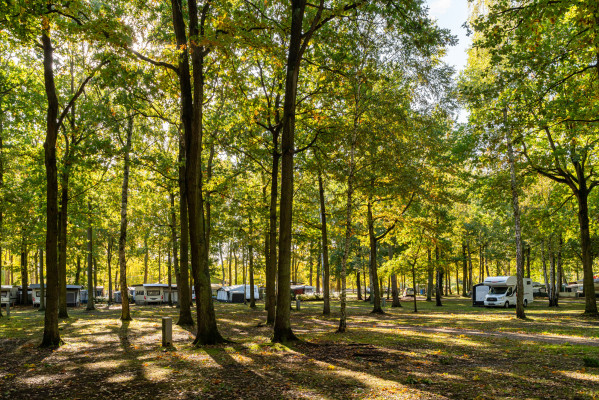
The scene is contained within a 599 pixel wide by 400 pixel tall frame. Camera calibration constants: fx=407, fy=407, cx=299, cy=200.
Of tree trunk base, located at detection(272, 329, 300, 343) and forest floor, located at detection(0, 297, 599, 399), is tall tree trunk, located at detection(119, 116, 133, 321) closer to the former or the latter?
forest floor, located at detection(0, 297, 599, 399)

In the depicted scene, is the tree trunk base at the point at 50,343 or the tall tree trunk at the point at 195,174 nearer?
the tall tree trunk at the point at 195,174

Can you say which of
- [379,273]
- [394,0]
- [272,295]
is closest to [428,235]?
[379,273]

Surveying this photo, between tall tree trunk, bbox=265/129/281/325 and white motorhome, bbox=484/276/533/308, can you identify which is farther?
white motorhome, bbox=484/276/533/308

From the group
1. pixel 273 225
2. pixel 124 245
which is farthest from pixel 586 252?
pixel 124 245

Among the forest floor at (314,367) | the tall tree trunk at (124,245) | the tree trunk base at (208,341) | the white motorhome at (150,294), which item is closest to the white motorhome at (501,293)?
the forest floor at (314,367)

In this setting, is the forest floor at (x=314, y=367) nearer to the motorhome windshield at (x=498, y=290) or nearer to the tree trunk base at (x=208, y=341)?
the tree trunk base at (x=208, y=341)

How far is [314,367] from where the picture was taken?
7.78 m

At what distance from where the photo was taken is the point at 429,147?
14992 mm

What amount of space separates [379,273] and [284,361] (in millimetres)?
18395

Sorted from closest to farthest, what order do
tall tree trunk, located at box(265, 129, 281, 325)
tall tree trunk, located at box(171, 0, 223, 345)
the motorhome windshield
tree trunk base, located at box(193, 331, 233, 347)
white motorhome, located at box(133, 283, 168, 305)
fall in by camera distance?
tall tree trunk, located at box(171, 0, 223, 345) < tree trunk base, located at box(193, 331, 233, 347) < tall tree trunk, located at box(265, 129, 281, 325) < the motorhome windshield < white motorhome, located at box(133, 283, 168, 305)

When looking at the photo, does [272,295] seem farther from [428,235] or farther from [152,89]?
[428,235]

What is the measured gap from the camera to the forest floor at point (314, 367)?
6.01 metres

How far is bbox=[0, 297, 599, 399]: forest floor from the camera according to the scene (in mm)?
6012

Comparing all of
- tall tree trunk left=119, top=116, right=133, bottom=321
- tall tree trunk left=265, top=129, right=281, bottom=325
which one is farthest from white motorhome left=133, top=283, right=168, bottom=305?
tall tree trunk left=265, top=129, right=281, bottom=325
